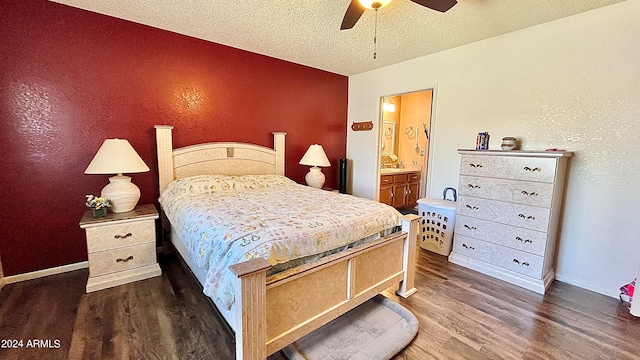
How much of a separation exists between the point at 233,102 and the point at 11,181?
2147 mm

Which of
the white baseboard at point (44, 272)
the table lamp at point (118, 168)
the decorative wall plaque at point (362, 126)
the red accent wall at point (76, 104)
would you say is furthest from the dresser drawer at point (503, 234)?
the white baseboard at point (44, 272)

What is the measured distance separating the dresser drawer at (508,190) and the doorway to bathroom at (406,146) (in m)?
1.89

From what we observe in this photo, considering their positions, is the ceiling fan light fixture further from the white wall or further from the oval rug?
the oval rug

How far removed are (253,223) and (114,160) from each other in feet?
5.09

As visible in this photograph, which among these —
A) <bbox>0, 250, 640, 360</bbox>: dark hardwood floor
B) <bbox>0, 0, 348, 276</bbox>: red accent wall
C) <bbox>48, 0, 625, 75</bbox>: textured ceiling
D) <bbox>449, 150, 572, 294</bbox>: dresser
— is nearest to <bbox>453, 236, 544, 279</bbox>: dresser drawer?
<bbox>449, 150, 572, 294</bbox>: dresser

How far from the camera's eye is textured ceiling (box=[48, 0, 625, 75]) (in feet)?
7.42

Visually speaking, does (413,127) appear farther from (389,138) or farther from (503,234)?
(503,234)

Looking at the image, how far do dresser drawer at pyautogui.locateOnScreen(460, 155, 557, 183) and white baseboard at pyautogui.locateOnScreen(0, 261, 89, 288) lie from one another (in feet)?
13.0

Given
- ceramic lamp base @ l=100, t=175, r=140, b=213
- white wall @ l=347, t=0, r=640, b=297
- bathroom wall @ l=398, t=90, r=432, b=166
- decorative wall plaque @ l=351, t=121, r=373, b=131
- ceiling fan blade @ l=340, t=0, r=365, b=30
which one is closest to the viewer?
ceiling fan blade @ l=340, t=0, r=365, b=30

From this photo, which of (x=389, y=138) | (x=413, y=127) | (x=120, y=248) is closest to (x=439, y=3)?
(x=120, y=248)

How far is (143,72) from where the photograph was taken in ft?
9.04

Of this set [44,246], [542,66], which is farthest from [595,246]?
[44,246]

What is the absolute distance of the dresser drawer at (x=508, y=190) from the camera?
2.26 meters

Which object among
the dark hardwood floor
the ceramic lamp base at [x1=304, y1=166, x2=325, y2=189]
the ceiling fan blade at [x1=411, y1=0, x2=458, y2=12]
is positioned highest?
the ceiling fan blade at [x1=411, y1=0, x2=458, y2=12]
